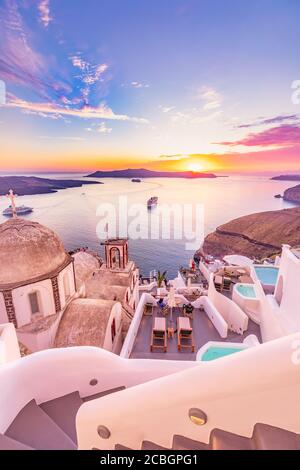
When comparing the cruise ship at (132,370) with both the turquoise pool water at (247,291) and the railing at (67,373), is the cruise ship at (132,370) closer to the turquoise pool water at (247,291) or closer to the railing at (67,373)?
the railing at (67,373)

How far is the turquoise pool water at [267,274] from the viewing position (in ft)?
41.6

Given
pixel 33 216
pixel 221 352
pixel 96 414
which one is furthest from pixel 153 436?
pixel 33 216

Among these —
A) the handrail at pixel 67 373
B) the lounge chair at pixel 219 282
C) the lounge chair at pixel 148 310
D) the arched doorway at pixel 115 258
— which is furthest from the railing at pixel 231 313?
the handrail at pixel 67 373

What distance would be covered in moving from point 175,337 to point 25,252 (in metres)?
7.76

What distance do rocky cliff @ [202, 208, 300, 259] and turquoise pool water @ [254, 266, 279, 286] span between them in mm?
36810

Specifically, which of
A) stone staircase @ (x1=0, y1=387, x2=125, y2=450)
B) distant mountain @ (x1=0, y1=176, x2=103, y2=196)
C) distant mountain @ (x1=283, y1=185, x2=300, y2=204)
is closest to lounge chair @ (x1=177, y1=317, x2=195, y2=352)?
stone staircase @ (x1=0, y1=387, x2=125, y2=450)

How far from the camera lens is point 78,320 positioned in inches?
407

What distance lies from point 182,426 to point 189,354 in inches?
301

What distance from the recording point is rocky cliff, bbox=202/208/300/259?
5011cm

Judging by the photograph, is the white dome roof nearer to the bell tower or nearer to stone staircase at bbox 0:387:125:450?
stone staircase at bbox 0:387:125:450

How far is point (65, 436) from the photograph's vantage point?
3.50 meters

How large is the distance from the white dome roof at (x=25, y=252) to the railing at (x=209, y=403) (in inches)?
306

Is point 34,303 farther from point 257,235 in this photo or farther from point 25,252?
point 257,235
